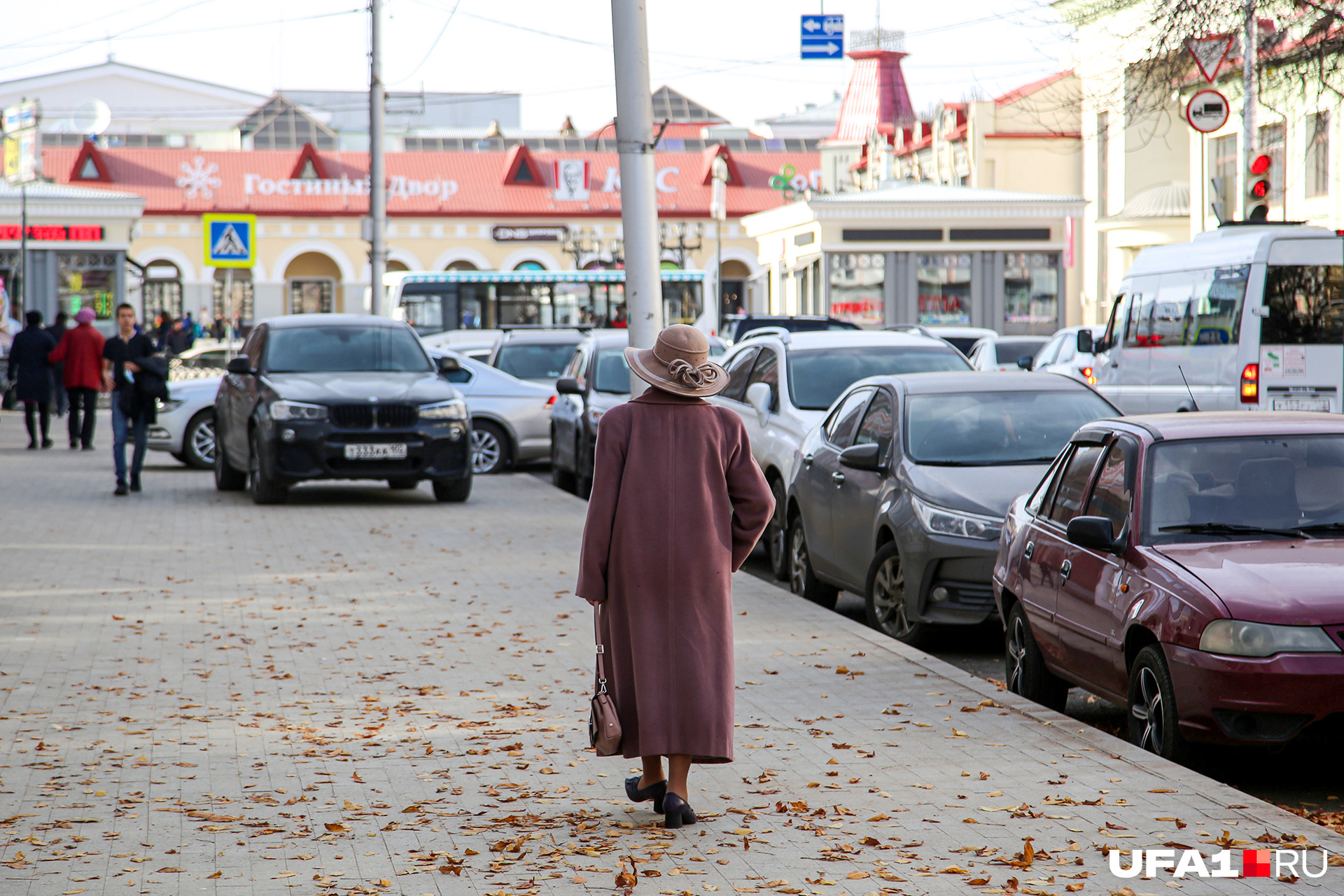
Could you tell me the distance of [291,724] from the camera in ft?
21.8

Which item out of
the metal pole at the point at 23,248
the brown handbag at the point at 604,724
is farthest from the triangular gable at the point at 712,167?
the brown handbag at the point at 604,724

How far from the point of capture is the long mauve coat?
16.3 feet

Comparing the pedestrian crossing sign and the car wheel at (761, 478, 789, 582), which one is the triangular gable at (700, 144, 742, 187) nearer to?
the pedestrian crossing sign

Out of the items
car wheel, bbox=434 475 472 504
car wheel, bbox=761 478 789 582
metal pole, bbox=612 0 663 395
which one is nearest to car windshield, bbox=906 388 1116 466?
car wheel, bbox=761 478 789 582

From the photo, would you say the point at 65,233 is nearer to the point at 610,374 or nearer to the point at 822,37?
the point at 822,37

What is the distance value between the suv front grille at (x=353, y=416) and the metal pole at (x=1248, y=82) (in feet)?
28.3

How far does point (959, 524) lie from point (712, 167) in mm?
59002

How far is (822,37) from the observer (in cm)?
2914

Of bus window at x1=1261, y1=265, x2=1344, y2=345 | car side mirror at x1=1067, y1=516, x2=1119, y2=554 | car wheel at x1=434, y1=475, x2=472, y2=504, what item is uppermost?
bus window at x1=1261, y1=265, x2=1344, y2=345

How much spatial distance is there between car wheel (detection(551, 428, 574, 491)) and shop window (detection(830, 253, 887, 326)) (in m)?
23.3

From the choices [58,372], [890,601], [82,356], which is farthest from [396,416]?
[58,372]

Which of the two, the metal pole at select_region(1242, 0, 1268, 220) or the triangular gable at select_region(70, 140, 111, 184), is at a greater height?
the triangular gable at select_region(70, 140, 111, 184)

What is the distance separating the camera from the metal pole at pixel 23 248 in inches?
1447

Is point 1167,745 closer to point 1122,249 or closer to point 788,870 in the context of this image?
point 788,870
